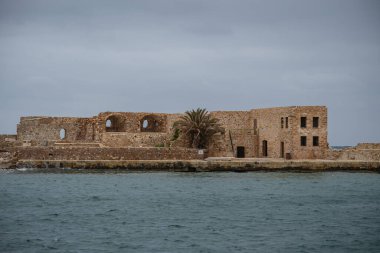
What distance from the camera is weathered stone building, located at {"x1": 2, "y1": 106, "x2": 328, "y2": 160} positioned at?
43781 mm

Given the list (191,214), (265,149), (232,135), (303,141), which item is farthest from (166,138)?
(191,214)

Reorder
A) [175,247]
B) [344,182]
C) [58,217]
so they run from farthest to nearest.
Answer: [344,182] → [58,217] → [175,247]

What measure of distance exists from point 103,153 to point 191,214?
1854cm

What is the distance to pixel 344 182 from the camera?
1554 inches

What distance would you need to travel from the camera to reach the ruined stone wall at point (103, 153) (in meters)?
43.3

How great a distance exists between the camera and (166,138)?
156 feet

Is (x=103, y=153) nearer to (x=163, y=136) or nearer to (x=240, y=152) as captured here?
(x=163, y=136)

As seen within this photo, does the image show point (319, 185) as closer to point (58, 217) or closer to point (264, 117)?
point (264, 117)

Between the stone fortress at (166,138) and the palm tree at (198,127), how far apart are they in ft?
2.15

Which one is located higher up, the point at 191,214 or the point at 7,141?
the point at 7,141

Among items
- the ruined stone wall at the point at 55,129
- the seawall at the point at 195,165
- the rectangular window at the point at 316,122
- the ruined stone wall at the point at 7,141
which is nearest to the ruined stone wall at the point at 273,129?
the rectangular window at the point at 316,122

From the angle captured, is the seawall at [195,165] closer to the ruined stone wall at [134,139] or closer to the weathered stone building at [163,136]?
the weathered stone building at [163,136]

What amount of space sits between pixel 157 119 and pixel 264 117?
26.3 feet

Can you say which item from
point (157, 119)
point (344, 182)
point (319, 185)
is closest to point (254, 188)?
point (319, 185)
